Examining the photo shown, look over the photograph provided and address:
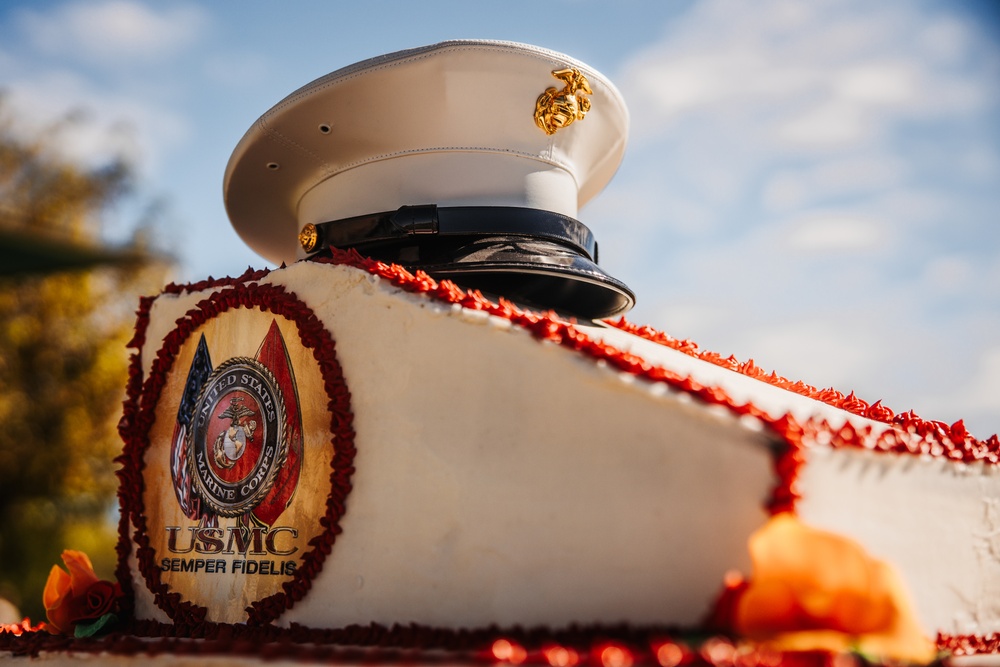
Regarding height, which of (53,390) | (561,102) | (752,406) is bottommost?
(752,406)

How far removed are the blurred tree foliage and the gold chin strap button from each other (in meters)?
8.47

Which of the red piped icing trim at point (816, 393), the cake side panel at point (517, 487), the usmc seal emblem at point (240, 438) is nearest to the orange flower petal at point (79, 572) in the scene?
the usmc seal emblem at point (240, 438)

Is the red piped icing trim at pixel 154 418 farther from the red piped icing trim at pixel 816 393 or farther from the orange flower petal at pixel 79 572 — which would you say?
the red piped icing trim at pixel 816 393

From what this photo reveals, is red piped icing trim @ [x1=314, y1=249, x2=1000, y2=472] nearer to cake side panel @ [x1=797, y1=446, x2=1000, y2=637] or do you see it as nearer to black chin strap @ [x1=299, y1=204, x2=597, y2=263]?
cake side panel @ [x1=797, y1=446, x2=1000, y2=637]

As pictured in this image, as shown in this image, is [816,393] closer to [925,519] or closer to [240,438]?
[925,519]

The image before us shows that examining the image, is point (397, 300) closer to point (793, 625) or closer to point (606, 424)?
point (606, 424)

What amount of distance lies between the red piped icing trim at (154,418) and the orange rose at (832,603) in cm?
147

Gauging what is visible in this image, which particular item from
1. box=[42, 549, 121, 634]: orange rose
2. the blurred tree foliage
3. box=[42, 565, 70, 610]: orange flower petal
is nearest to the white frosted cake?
box=[42, 549, 121, 634]: orange rose

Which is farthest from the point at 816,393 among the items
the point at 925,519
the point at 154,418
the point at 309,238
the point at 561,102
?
the point at 154,418

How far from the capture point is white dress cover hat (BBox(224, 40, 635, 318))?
3.51 metres

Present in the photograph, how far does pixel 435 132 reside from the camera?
369 cm

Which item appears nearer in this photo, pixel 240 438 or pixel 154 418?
pixel 240 438

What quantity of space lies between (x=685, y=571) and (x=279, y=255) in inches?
129

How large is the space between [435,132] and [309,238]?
0.75 m
